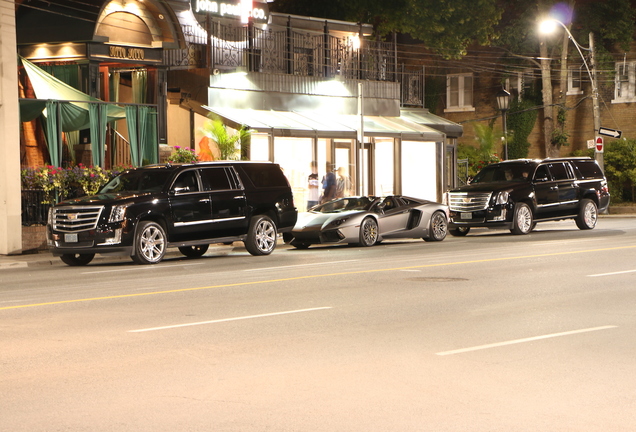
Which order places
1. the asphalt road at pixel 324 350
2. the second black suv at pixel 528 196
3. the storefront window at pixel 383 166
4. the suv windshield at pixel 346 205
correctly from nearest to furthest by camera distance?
the asphalt road at pixel 324 350, the suv windshield at pixel 346 205, the second black suv at pixel 528 196, the storefront window at pixel 383 166

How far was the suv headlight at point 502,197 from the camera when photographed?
1044 inches

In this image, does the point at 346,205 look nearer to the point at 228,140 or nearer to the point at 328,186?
the point at 228,140

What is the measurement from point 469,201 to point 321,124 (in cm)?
835

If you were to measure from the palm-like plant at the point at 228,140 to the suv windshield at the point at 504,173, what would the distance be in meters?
7.06

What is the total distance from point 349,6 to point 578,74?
1582 centimetres

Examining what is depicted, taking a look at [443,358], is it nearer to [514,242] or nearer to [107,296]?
[107,296]

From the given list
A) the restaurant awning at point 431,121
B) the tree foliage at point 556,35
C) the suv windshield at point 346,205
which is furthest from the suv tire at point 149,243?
the tree foliage at point 556,35

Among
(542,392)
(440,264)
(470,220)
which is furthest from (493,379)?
(470,220)

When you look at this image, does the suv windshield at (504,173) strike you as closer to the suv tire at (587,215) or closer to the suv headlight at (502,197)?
the suv headlight at (502,197)

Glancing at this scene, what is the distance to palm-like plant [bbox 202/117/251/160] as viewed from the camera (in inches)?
1155

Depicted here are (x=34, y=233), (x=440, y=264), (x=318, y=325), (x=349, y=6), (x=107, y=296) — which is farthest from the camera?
(x=349, y=6)

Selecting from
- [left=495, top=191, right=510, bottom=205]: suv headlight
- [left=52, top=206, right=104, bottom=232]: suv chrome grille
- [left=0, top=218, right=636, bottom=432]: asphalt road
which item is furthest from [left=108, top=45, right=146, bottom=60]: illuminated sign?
[left=0, top=218, right=636, bottom=432]: asphalt road

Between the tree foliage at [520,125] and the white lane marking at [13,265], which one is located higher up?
the tree foliage at [520,125]

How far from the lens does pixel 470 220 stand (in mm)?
27000
